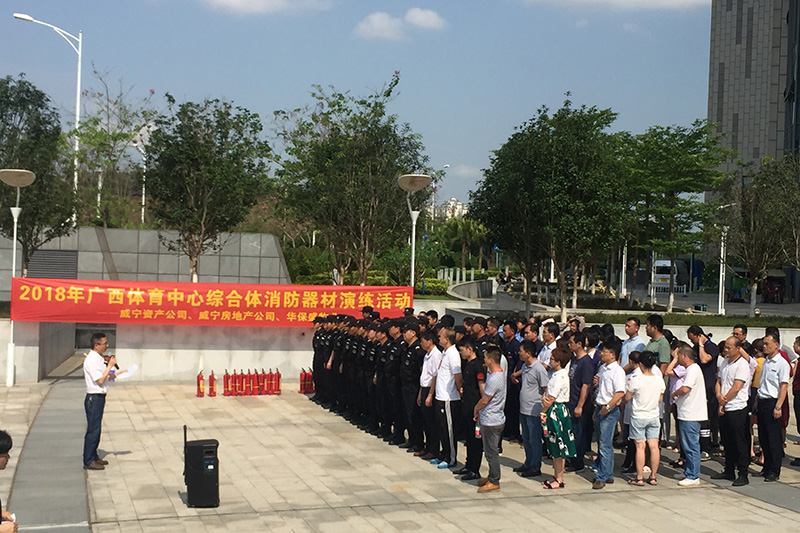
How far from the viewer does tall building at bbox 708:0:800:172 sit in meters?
92.1

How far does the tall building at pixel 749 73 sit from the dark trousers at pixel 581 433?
84.1 m

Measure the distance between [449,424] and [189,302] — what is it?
32.0ft

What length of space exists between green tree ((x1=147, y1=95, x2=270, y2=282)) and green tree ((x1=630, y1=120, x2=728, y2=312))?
65.4 ft

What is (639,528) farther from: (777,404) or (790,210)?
(790,210)

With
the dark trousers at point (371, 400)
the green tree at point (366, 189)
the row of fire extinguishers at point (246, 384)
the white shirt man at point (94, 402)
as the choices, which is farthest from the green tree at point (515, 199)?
the white shirt man at point (94, 402)

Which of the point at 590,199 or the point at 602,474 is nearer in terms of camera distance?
the point at 602,474

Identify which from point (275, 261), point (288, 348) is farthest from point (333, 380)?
point (275, 261)

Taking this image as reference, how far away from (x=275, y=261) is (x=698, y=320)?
15.3 metres

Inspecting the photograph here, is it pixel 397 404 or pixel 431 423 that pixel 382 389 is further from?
pixel 431 423

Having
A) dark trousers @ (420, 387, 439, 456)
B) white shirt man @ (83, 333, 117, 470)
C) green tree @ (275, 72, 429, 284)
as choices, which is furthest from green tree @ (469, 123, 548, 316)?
white shirt man @ (83, 333, 117, 470)

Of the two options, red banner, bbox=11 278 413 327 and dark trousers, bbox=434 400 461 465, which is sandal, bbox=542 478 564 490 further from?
red banner, bbox=11 278 413 327

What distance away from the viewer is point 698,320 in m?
28.4

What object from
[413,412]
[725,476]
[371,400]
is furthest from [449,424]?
[725,476]

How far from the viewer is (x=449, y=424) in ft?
40.1
